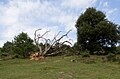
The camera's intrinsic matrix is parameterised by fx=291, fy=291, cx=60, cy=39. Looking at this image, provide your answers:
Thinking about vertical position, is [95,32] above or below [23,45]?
above

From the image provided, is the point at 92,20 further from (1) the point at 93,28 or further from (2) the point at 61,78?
(2) the point at 61,78

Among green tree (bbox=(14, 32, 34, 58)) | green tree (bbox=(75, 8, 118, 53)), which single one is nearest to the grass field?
green tree (bbox=(75, 8, 118, 53))

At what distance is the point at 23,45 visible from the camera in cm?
4209

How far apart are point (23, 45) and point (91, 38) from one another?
9.88 m

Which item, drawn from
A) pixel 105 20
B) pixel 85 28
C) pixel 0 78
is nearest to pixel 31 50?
pixel 85 28

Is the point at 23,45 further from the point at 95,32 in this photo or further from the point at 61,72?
the point at 61,72

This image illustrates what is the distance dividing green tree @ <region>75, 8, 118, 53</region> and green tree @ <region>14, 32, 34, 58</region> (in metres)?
7.21

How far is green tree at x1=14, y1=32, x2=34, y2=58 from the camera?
42.0 metres

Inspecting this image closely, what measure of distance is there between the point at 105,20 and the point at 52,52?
9.10 m

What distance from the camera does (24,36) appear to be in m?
42.9

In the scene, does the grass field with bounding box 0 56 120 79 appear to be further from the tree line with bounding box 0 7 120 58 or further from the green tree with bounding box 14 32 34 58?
the green tree with bounding box 14 32 34 58

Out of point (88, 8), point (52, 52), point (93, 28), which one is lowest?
point (52, 52)

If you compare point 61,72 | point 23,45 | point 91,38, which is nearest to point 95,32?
point 91,38

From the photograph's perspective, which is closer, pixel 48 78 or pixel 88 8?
pixel 48 78
